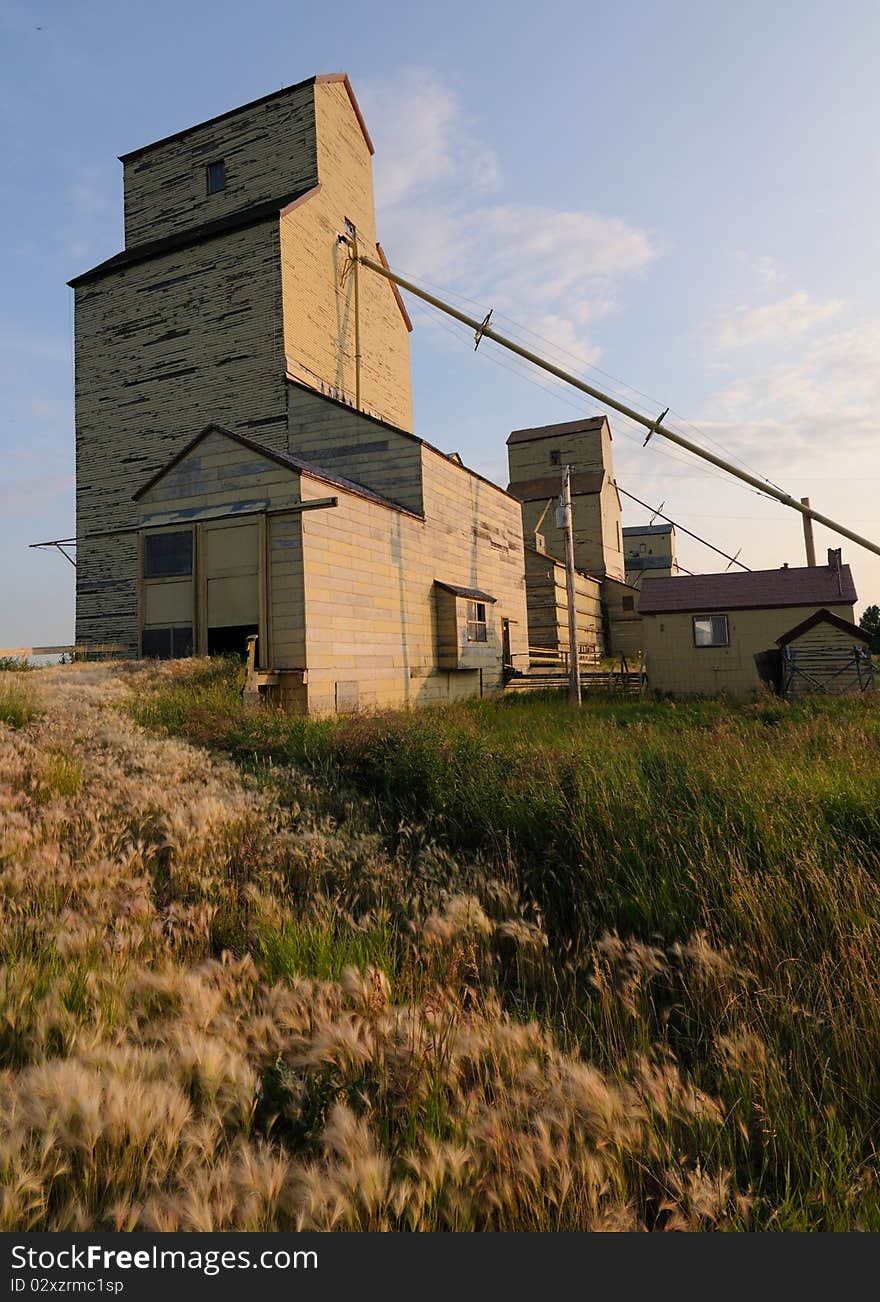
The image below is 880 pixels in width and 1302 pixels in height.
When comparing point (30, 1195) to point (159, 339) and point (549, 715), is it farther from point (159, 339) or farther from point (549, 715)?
point (159, 339)

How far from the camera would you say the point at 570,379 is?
2219cm

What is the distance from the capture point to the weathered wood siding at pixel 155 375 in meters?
19.5

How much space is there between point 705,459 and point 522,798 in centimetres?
1971

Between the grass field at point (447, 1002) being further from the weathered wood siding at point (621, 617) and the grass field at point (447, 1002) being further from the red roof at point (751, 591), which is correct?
the weathered wood siding at point (621, 617)

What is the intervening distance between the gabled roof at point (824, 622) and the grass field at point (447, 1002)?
56.3 feet

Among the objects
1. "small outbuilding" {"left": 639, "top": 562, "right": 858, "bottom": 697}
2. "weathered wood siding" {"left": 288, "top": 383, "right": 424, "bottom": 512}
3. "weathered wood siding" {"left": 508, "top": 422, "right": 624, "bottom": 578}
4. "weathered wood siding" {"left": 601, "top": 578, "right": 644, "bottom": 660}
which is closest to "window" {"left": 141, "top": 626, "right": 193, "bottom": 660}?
"weathered wood siding" {"left": 288, "top": 383, "right": 424, "bottom": 512}

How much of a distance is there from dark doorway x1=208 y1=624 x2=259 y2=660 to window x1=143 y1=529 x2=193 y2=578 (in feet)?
4.99

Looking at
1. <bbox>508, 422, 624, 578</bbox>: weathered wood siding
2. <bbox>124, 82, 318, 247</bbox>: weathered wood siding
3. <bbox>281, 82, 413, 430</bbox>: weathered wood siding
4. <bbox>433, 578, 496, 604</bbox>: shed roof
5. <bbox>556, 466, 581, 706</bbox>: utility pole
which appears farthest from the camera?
<bbox>508, 422, 624, 578</bbox>: weathered wood siding

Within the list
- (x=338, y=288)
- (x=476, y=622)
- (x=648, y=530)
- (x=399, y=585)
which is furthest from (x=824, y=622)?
(x=648, y=530)

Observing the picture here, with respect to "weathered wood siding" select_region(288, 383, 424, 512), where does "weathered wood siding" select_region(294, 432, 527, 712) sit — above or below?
below

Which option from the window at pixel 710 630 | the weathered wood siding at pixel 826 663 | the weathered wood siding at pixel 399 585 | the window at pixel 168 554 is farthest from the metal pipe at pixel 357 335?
the weathered wood siding at pixel 826 663

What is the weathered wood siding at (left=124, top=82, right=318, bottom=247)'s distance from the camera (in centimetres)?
2103

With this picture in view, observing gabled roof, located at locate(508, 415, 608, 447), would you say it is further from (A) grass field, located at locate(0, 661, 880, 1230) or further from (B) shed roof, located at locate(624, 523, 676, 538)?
(A) grass field, located at locate(0, 661, 880, 1230)

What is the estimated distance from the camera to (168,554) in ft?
47.1
